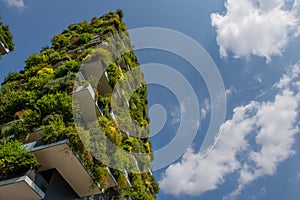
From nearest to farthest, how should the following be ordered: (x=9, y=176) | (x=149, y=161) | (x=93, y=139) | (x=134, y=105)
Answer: (x=9, y=176), (x=93, y=139), (x=149, y=161), (x=134, y=105)

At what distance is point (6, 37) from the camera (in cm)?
1994

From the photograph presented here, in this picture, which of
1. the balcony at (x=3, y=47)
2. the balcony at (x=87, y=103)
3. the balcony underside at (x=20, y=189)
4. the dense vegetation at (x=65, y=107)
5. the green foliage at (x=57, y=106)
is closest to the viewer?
the balcony underside at (x=20, y=189)

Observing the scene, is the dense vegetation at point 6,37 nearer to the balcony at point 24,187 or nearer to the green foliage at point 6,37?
the green foliage at point 6,37

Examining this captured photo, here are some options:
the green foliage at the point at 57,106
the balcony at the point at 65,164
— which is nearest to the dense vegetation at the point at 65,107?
the green foliage at the point at 57,106

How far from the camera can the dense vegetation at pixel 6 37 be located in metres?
19.6

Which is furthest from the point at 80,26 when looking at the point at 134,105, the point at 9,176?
the point at 9,176

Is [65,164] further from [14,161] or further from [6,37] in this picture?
[6,37]

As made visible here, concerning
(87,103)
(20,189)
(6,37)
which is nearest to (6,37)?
(6,37)

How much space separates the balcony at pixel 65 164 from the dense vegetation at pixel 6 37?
29.9 ft

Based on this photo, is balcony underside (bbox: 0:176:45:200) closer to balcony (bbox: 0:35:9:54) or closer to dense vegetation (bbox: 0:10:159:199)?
dense vegetation (bbox: 0:10:159:199)

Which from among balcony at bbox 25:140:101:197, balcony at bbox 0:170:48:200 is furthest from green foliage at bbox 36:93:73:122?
balcony at bbox 0:170:48:200

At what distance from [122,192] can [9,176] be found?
7.43 metres

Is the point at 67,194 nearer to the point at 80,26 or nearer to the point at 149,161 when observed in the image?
the point at 149,161

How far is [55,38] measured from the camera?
28.4 metres
